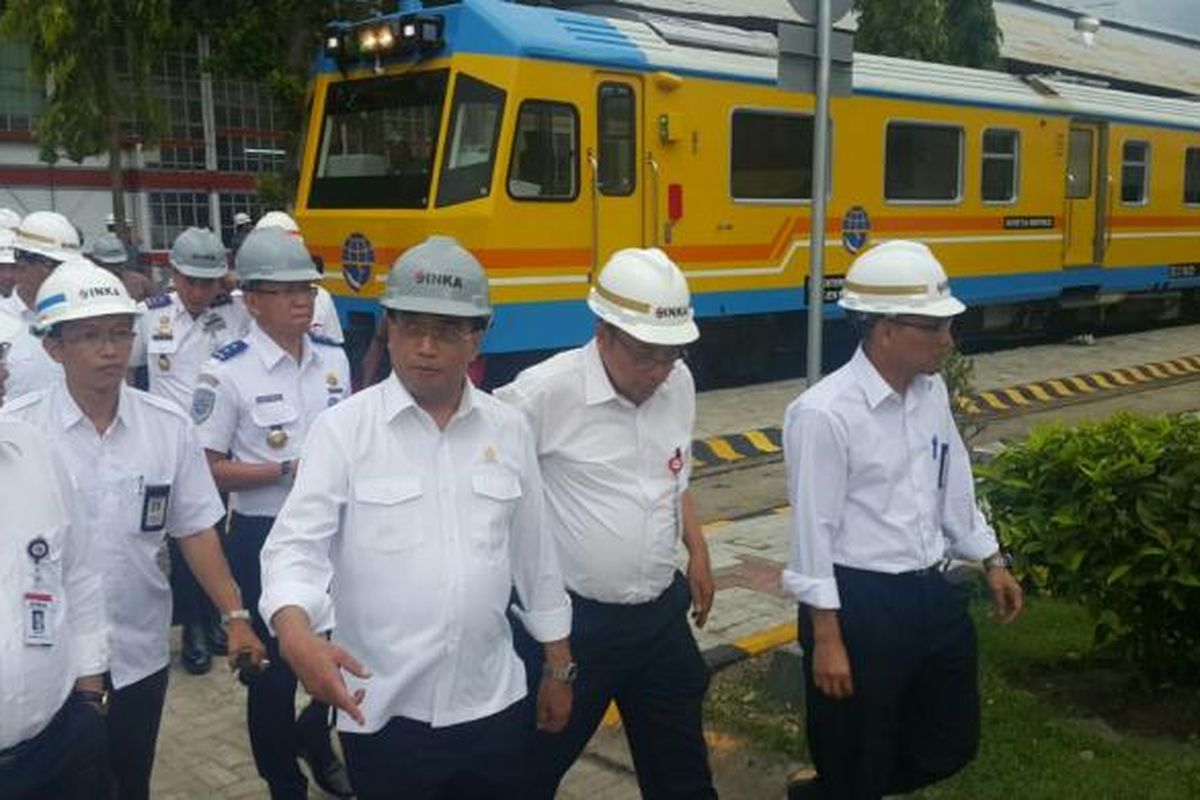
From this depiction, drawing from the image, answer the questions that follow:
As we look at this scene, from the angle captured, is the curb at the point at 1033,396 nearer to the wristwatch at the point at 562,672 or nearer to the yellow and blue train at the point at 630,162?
the yellow and blue train at the point at 630,162

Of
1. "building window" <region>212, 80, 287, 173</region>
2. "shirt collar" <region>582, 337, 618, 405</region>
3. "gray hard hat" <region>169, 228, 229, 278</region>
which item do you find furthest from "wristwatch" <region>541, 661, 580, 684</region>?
"building window" <region>212, 80, 287, 173</region>

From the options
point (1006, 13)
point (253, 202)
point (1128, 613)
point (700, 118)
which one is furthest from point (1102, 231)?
point (1006, 13)

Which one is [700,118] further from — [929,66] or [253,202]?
[253,202]

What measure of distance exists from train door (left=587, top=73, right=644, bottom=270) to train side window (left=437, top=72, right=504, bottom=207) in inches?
34.1

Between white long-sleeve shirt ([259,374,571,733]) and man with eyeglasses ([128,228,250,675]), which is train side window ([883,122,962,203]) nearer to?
man with eyeglasses ([128,228,250,675])

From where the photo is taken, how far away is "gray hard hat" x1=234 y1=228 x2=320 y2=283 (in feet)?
13.3

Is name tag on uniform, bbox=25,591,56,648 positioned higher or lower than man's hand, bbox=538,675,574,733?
higher

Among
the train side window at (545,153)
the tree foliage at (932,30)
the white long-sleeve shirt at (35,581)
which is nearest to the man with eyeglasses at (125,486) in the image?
the white long-sleeve shirt at (35,581)

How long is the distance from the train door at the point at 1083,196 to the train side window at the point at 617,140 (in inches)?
258

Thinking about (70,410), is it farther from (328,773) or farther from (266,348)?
(328,773)

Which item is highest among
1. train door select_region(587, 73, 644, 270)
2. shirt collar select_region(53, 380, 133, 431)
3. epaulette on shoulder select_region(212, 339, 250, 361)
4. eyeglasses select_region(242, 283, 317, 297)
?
train door select_region(587, 73, 644, 270)

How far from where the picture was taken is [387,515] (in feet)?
8.28

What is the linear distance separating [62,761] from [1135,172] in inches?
600

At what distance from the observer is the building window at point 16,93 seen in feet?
74.0
